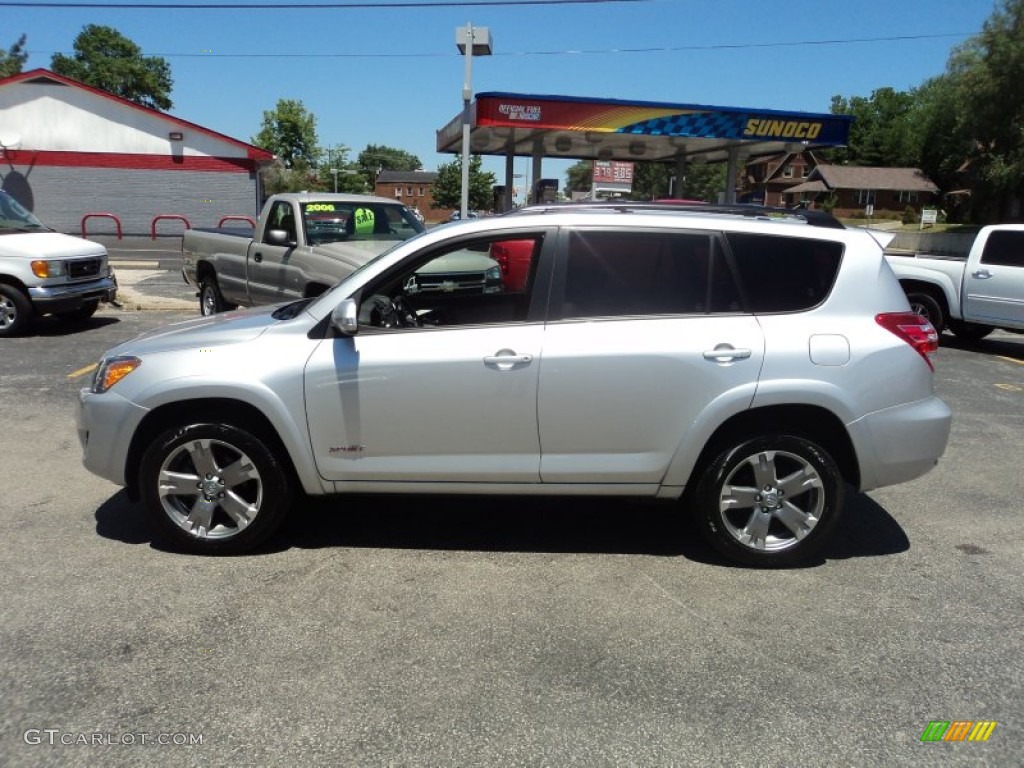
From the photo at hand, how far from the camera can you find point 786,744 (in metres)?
2.84

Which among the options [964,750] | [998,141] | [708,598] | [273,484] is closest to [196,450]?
[273,484]

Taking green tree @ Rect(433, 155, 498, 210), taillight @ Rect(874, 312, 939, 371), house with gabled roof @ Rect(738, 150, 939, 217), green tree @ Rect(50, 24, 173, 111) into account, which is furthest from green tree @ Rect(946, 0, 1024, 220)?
green tree @ Rect(50, 24, 173, 111)

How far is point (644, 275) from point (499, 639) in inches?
76.9

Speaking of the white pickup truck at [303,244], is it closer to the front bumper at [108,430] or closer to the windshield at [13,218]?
the windshield at [13,218]

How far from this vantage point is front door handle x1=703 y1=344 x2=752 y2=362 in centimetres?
401

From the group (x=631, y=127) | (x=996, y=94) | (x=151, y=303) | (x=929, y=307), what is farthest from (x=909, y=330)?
(x=996, y=94)

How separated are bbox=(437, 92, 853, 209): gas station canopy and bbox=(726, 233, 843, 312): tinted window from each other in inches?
545

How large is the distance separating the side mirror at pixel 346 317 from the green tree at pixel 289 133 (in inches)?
3071

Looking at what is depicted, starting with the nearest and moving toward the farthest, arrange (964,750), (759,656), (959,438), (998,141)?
(964,750) → (759,656) → (959,438) → (998,141)

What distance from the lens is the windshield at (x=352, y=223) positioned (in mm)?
9406

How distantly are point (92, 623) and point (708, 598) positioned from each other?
280cm

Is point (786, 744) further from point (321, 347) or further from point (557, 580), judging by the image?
point (321, 347)

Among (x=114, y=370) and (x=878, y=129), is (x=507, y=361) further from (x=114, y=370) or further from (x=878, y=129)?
(x=878, y=129)

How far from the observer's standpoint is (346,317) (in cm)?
395
